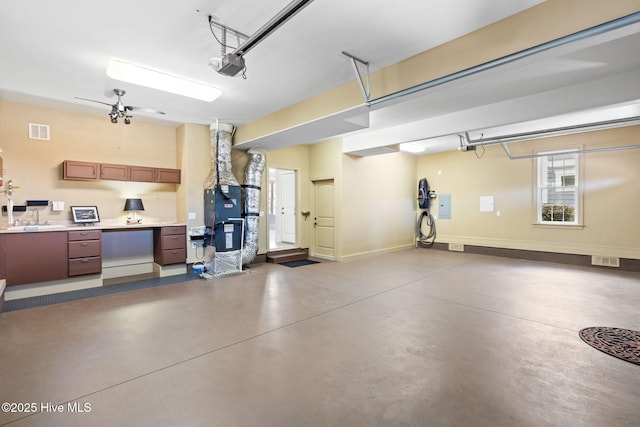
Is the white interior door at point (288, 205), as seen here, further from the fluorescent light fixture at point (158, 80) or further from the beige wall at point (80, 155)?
the fluorescent light fixture at point (158, 80)

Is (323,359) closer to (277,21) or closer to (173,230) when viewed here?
(277,21)

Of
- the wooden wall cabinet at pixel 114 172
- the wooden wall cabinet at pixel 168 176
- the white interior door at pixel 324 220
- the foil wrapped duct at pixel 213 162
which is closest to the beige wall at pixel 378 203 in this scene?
the white interior door at pixel 324 220

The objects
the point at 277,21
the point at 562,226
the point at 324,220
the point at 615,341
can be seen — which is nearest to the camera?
the point at 277,21

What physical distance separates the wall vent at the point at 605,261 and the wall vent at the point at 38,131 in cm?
1081

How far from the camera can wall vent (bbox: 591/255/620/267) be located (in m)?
6.13

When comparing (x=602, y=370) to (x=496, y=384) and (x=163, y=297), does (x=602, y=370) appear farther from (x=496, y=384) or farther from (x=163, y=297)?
(x=163, y=297)

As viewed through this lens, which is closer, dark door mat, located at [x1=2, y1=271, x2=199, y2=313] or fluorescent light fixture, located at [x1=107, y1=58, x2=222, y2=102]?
fluorescent light fixture, located at [x1=107, y1=58, x2=222, y2=102]

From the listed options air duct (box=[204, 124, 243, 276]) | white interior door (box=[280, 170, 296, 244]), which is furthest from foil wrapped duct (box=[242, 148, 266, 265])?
white interior door (box=[280, 170, 296, 244])

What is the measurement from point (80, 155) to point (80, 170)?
39cm

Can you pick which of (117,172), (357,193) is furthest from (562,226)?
(117,172)

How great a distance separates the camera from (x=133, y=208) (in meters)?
5.52

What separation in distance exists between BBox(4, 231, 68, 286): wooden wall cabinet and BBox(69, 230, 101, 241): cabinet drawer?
3.7 inches

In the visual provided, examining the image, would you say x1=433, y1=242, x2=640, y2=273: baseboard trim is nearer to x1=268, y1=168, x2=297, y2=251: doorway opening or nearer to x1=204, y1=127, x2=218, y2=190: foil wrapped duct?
x1=268, y1=168, x2=297, y2=251: doorway opening

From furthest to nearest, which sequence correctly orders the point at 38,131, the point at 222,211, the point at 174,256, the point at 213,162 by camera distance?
the point at 213,162
the point at 222,211
the point at 174,256
the point at 38,131
